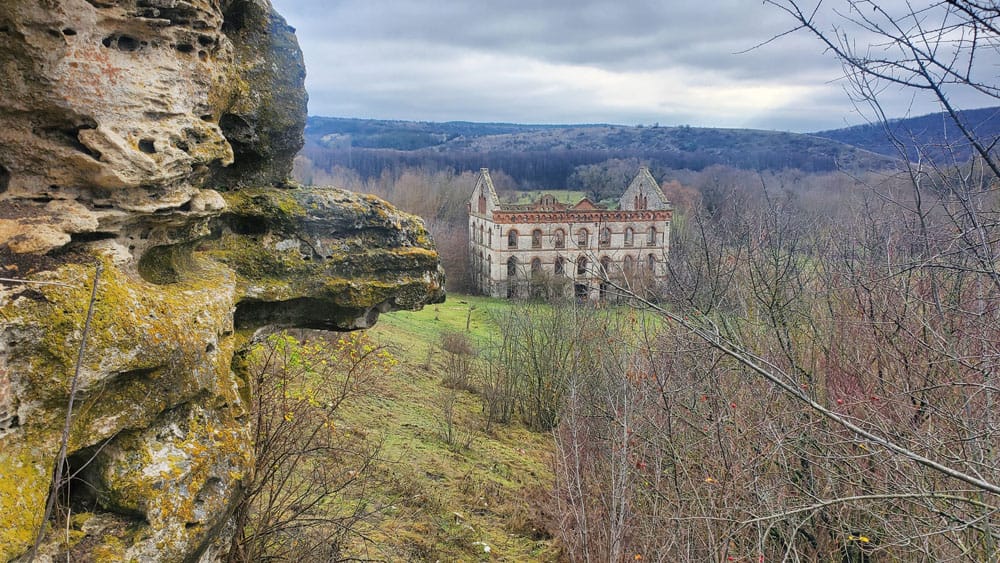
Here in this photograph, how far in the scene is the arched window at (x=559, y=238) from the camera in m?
39.4

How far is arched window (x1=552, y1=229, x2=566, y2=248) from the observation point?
129ft

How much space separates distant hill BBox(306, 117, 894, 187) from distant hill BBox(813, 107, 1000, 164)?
42935 millimetres

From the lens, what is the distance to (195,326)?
13.7 ft

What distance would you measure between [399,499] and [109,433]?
737 cm

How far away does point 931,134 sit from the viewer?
5648 mm

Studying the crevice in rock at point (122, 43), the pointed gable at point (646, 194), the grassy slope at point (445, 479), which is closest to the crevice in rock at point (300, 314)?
the crevice in rock at point (122, 43)

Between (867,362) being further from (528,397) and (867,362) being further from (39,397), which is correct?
(528,397)

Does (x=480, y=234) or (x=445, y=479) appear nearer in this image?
(x=445, y=479)

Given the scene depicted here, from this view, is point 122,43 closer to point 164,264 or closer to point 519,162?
point 164,264

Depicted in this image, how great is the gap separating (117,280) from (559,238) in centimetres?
3691

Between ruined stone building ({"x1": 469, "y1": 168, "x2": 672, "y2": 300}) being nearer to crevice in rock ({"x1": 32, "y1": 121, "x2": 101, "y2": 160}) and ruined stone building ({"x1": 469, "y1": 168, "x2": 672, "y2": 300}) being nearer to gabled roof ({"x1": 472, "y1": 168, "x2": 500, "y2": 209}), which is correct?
gabled roof ({"x1": 472, "y1": 168, "x2": 500, "y2": 209})

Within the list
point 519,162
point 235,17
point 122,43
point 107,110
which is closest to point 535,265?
point 235,17

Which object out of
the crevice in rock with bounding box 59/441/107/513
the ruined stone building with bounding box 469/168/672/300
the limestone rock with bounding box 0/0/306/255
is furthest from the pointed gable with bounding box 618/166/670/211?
the crevice in rock with bounding box 59/441/107/513

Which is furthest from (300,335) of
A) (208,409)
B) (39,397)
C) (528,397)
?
(39,397)
